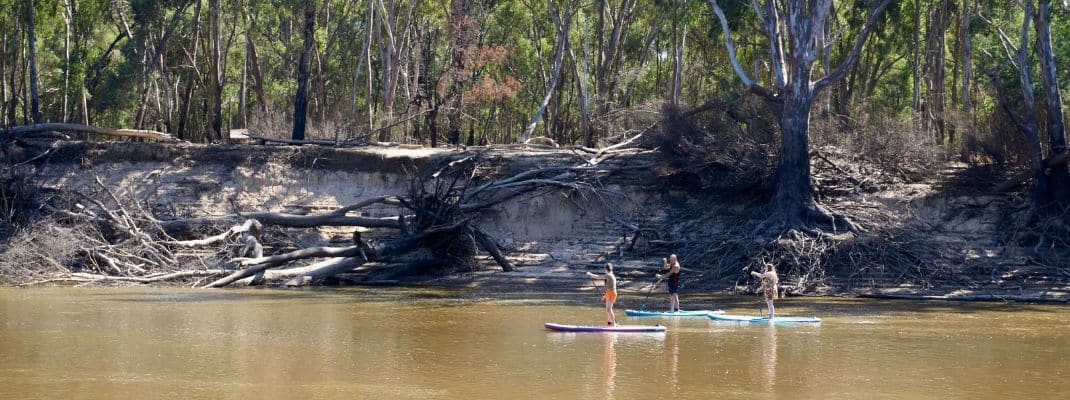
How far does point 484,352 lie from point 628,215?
15.4 meters

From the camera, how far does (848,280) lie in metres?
26.2

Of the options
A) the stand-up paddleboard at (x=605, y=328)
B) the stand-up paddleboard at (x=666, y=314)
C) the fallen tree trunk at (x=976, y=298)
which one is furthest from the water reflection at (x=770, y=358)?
the fallen tree trunk at (x=976, y=298)

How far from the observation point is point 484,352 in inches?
621

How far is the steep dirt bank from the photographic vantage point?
26250 mm

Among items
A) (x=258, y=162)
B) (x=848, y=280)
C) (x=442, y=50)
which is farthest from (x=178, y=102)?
(x=848, y=280)

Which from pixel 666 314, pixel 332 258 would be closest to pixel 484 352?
pixel 666 314

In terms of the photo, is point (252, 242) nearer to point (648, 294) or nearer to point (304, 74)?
point (648, 294)

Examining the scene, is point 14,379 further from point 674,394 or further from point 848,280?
point 848,280

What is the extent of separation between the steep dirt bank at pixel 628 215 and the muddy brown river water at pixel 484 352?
10.6 ft

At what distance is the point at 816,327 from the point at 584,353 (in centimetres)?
516

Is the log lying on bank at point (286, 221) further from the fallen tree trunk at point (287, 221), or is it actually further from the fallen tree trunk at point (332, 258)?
the fallen tree trunk at point (332, 258)

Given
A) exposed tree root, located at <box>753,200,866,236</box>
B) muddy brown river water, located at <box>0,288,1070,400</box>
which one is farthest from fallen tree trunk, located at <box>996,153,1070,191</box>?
muddy brown river water, located at <box>0,288,1070,400</box>

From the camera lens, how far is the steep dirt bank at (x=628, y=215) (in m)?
26.2

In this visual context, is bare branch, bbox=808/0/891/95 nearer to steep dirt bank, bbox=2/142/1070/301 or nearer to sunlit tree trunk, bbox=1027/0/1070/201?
steep dirt bank, bbox=2/142/1070/301
